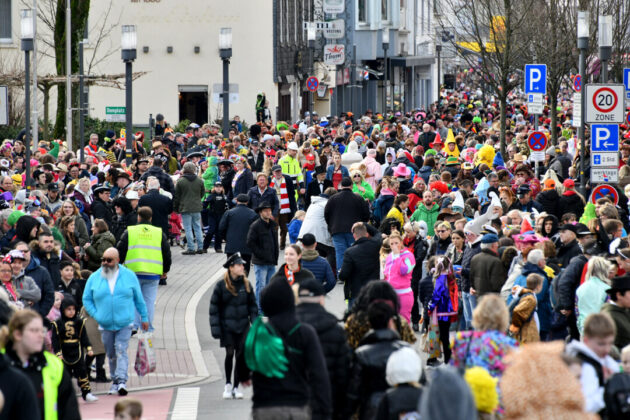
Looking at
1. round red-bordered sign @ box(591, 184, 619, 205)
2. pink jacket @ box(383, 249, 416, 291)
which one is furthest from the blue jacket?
round red-bordered sign @ box(591, 184, 619, 205)

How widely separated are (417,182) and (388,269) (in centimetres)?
687

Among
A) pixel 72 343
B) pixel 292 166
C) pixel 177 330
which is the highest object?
pixel 292 166

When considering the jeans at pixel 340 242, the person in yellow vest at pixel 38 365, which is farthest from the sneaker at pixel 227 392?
the jeans at pixel 340 242

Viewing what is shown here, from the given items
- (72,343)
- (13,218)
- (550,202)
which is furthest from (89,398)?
(550,202)

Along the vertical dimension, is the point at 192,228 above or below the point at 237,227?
below

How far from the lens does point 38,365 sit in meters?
8.26

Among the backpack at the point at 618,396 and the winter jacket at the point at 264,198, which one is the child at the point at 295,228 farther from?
the backpack at the point at 618,396

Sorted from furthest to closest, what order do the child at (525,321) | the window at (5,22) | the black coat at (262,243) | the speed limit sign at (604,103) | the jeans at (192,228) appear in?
the window at (5,22) < the jeans at (192,228) < the speed limit sign at (604,103) < the black coat at (262,243) < the child at (525,321)

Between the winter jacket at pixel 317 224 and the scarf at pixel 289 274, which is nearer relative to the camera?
the scarf at pixel 289 274

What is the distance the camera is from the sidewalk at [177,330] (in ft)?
49.7

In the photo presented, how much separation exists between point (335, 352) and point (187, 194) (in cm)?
1539

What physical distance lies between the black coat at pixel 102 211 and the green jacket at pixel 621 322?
11054mm

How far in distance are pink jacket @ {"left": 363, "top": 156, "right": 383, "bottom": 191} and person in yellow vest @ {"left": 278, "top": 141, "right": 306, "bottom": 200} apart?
1.52 meters

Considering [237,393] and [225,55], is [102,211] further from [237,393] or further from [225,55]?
[225,55]
